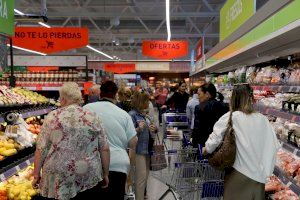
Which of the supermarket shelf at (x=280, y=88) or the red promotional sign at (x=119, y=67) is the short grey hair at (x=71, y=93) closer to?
the supermarket shelf at (x=280, y=88)

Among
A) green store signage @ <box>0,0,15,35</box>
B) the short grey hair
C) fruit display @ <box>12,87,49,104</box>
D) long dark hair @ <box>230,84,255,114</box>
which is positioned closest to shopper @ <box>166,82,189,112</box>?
fruit display @ <box>12,87,49,104</box>

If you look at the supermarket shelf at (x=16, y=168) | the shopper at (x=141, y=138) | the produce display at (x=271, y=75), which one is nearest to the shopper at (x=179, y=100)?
the produce display at (x=271, y=75)

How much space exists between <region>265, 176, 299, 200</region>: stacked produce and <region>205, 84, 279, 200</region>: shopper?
646 mm

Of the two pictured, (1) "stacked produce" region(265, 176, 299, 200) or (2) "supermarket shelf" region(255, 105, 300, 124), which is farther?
(1) "stacked produce" region(265, 176, 299, 200)

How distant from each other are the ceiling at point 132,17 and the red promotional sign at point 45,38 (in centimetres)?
423

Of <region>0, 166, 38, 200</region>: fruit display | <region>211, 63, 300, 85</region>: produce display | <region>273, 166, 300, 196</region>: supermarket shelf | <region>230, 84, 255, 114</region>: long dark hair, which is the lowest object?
<region>0, 166, 38, 200</region>: fruit display

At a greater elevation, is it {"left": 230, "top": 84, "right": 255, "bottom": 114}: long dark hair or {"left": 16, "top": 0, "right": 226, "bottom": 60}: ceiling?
{"left": 16, "top": 0, "right": 226, "bottom": 60}: ceiling

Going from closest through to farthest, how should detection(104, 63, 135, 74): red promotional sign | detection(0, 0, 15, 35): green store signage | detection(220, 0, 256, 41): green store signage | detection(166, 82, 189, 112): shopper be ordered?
1. detection(0, 0, 15, 35): green store signage
2. detection(220, 0, 256, 41): green store signage
3. detection(166, 82, 189, 112): shopper
4. detection(104, 63, 135, 74): red promotional sign

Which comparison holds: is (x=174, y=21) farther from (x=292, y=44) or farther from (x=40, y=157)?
(x=40, y=157)

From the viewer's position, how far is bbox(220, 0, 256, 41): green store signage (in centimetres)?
472

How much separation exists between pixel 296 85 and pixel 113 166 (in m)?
1.94

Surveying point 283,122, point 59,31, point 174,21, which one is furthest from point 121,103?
point 174,21

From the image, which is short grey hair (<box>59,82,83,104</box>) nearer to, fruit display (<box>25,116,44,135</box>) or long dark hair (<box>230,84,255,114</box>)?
long dark hair (<box>230,84,255,114</box>)

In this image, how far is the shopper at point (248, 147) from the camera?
11.4 feet
